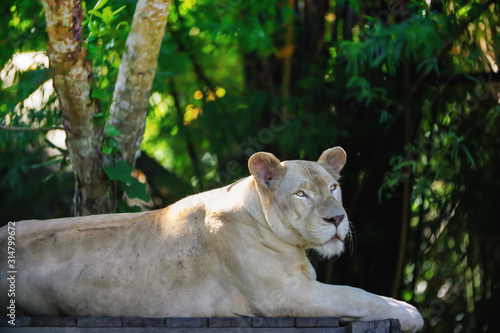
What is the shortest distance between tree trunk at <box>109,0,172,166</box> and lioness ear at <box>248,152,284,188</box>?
1727 mm

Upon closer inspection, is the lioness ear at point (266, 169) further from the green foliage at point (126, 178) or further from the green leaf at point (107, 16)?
the green leaf at point (107, 16)

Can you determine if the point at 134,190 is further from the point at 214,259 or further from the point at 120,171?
the point at 214,259

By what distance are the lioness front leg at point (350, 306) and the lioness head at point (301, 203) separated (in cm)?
23

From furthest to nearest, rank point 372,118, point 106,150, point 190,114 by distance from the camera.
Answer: point 190,114
point 372,118
point 106,150

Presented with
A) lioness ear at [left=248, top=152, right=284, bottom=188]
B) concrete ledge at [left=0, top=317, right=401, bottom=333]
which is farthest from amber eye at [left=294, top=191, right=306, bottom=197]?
concrete ledge at [left=0, top=317, right=401, bottom=333]

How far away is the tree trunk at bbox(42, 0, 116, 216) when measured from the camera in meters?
4.90

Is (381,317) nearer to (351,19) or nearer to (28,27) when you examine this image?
(28,27)

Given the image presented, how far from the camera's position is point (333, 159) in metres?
4.49

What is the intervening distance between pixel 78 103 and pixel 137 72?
21.9 inches

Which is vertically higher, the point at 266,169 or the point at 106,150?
the point at 106,150

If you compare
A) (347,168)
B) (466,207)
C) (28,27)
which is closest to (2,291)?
(28,27)

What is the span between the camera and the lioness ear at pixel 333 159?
4.42 metres

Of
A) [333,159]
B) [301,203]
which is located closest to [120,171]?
[333,159]

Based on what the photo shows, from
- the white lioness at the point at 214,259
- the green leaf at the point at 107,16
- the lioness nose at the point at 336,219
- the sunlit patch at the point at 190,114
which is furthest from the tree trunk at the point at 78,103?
the sunlit patch at the point at 190,114
